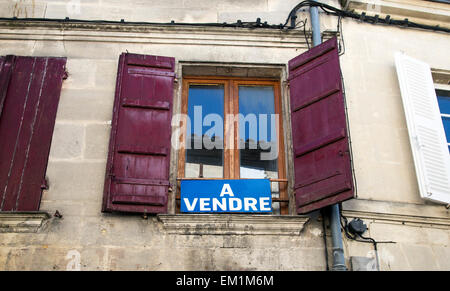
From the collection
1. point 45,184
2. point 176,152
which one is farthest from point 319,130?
point 45,184

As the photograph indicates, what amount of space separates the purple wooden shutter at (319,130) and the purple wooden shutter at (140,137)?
1.39 m

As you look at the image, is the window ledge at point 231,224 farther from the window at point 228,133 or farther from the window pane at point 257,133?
the window pane at point 257,133

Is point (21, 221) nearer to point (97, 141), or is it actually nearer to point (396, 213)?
point (97, 141)

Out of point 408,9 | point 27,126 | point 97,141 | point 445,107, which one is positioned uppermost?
point 408,9

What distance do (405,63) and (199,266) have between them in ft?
11.2

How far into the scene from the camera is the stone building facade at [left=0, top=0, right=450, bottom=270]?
17.7ft

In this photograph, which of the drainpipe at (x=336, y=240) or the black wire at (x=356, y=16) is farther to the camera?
the black wire at (x=356, y=16)

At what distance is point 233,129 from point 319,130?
104 centimetres

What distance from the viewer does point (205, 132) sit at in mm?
6383

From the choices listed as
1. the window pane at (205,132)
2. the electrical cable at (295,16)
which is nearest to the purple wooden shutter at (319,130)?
the electrical cable at (295,16)

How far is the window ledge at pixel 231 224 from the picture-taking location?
5.49m
